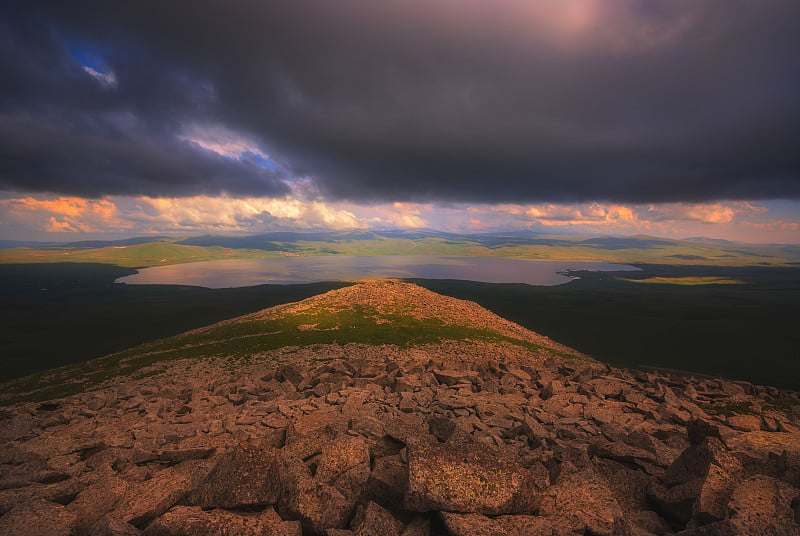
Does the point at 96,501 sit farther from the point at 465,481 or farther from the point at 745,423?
the point at 745,423

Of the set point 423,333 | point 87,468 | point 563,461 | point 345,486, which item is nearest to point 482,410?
point 563,461

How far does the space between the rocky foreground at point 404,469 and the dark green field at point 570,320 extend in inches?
2333

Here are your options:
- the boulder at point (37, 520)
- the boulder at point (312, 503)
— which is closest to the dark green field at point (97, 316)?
the boulder at point (37, 520)

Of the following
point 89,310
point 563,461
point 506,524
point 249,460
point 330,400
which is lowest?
point 89,310

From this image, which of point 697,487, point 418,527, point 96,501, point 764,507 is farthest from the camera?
point 96,501

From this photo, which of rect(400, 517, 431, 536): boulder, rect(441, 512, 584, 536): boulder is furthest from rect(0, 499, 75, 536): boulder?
rect(441, 512, 584, 536): boulder

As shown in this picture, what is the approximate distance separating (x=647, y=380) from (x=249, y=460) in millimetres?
33204

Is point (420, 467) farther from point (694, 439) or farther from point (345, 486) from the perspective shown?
point (694, 439)

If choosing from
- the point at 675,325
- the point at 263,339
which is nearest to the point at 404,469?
the point at 263,339

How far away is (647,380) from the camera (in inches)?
1150

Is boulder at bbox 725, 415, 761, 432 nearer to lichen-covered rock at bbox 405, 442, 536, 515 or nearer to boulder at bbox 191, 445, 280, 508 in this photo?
lichen-covered rock at bbox 405, 442, 536, 515

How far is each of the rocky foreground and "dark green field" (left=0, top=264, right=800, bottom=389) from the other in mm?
59260

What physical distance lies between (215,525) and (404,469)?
4.46m

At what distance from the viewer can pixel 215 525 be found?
6.94 m
